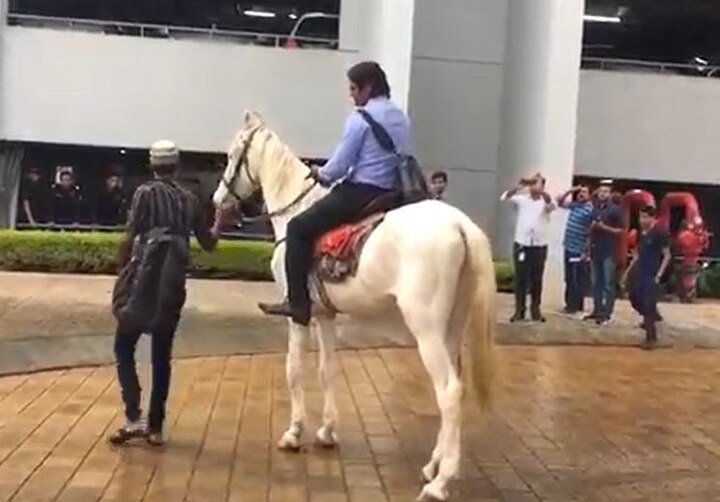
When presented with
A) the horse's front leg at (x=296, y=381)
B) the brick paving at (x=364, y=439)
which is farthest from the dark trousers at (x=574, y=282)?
the horse's front leg at (x=296, y=381)

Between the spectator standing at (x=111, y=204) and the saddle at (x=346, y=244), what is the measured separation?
17573mm

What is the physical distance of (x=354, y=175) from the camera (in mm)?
7973

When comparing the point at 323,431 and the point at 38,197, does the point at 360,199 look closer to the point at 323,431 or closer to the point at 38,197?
the point at 323,431

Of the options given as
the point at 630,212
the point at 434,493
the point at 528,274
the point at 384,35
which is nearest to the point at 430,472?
the point at 434,493

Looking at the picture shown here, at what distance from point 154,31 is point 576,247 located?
1052cm

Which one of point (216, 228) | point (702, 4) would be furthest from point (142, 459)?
point (702, 4)

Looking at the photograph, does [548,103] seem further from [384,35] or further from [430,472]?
[430,472]

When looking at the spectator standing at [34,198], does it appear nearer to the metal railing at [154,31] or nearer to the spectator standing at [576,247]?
the metal railing at [154,31]

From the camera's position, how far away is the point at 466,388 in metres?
7.45

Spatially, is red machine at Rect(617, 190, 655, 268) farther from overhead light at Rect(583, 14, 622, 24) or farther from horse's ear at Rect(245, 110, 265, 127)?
horse's ear at Rect(245, 110, 265, 127)

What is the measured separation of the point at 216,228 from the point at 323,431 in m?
1.52

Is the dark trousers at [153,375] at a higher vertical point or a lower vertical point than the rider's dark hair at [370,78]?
lower

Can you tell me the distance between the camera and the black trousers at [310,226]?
8.00 meters

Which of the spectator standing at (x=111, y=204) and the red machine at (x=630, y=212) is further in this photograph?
the spectator standing at (x=111, y=204)
